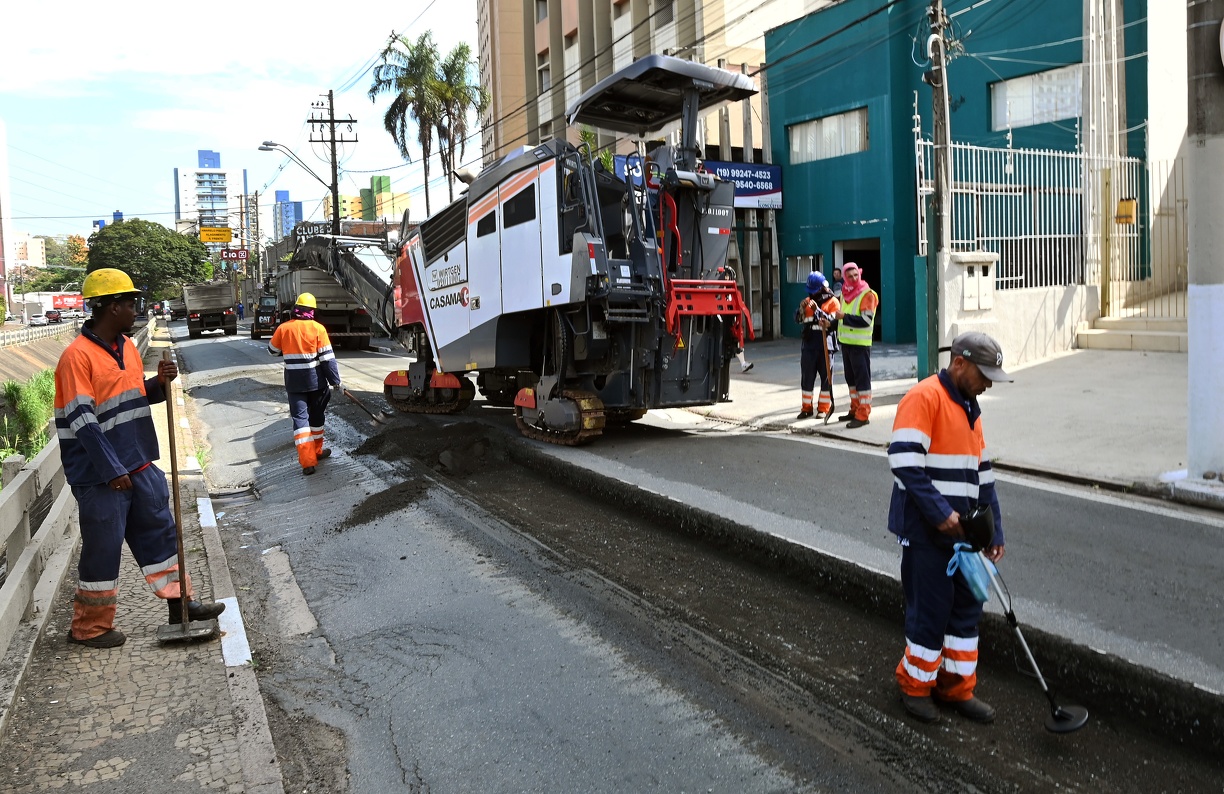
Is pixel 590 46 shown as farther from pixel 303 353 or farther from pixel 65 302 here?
pixel 65 302

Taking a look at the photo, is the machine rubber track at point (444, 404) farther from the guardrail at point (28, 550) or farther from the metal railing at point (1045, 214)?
the metal railing at point (1045, 214)

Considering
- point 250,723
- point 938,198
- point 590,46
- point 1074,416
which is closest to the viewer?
point 250,723

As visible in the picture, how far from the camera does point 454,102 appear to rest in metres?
34.8

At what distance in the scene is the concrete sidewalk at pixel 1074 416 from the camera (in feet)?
25.8

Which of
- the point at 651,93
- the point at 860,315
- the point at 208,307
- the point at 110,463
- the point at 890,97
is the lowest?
the point at 110,463

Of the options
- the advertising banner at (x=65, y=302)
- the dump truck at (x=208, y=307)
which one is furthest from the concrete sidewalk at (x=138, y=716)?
the advertising banner at (x=65, y=302)

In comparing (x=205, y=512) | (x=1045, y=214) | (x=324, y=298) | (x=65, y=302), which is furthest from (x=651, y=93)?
(x=65, y=302)

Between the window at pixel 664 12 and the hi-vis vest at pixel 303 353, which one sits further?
the window at pixel 664 12

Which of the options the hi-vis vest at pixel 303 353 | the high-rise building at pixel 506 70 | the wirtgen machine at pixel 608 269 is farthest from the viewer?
the high-rise building at pixel 506 70

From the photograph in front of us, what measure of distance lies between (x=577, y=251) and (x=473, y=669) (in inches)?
202

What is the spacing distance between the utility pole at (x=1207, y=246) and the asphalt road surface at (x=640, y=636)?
70 centimetres

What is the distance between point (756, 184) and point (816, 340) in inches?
485

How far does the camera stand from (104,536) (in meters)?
4.69

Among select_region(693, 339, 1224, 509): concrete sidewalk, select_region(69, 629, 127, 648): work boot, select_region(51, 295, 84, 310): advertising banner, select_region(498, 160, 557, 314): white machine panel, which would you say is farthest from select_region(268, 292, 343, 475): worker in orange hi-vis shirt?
select_region(51, 295, 84, 310): advertising banner
